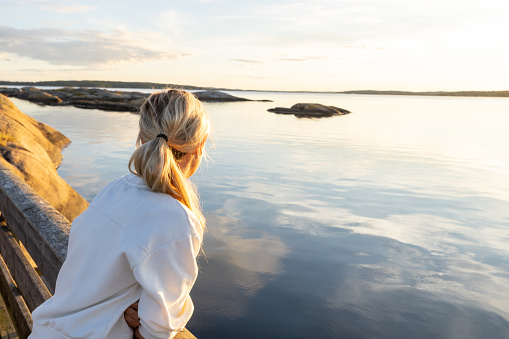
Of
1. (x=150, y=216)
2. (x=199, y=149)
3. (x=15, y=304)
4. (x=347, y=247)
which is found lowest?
(x=347, y=247)

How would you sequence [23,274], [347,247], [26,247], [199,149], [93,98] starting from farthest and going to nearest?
[93,98]
[347,247]
[23,274]
[26,247]
[199,149]

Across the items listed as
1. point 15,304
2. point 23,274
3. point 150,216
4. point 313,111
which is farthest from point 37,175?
point 313,111

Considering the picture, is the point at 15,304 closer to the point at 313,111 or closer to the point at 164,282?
the point at 164,282

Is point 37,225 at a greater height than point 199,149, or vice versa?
point 199,149

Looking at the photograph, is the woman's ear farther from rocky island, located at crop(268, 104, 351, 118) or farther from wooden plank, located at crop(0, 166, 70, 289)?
rocky island, located at crop(268, 104, 351, 118)

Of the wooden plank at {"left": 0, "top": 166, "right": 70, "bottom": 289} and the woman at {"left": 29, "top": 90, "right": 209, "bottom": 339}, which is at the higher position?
the woman at {"left": 29, "top": 90, "right": 209, "bottom": 339}

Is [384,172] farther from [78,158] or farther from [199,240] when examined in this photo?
[199,240]

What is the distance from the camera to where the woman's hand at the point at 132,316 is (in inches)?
66.2

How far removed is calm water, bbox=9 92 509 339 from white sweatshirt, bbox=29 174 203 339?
4.41 meters

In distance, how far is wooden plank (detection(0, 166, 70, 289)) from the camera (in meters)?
Answer: 2.38

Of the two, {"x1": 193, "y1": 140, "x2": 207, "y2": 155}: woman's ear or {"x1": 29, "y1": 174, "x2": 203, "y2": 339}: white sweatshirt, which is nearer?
{"x1": 29, "y1": 174, "x2": 203, "y2": 339}: white sweatshirt

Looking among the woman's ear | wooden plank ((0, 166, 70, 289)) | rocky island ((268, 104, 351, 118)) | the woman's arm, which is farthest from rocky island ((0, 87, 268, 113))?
the woman's arm

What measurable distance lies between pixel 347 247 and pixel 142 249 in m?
7.56

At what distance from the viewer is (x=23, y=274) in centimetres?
313
